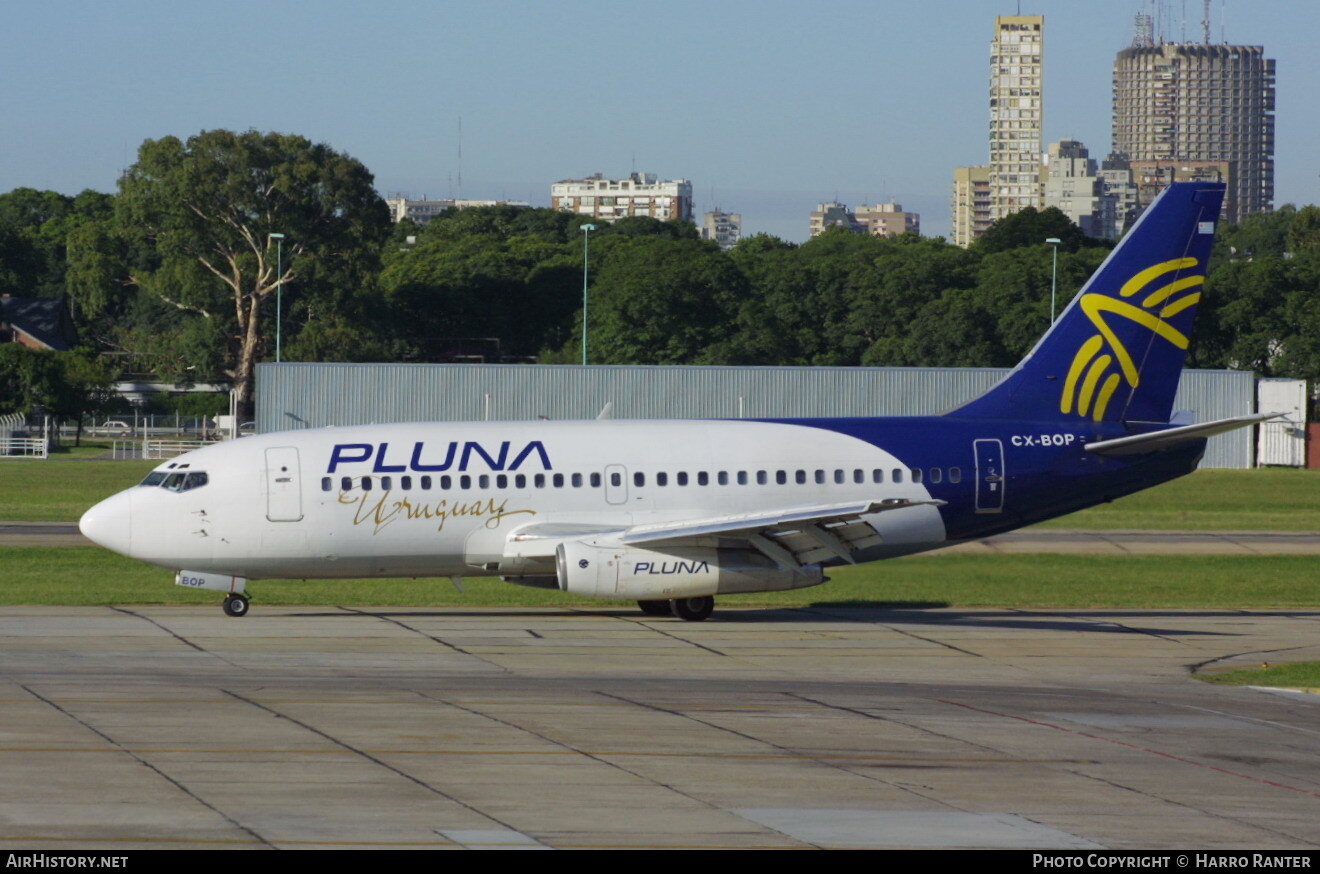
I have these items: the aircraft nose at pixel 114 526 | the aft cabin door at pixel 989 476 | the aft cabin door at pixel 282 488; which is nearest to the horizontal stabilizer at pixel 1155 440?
the aft cabin door at pixel 989 476

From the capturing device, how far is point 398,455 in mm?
32000

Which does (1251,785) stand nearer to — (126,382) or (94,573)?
(94,573)

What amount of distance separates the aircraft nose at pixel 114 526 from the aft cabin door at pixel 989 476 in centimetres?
1635

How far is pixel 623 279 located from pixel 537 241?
39.8 metres

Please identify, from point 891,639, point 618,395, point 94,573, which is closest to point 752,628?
point 891,639

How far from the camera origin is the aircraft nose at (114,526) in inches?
1220

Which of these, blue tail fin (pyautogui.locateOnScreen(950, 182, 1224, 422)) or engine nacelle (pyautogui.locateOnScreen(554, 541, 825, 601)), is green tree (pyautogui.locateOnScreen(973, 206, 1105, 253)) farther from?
engine nacelle (pyautogui.locateOnScreen(554, 541, 825, 601))

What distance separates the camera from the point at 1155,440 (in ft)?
110

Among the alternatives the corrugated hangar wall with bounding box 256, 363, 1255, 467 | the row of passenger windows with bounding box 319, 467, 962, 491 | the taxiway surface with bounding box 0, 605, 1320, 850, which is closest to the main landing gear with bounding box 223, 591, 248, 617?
the taxiway surface with bounding box 0, 605, 1320, 850

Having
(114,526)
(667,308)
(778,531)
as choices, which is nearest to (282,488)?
(114,526)

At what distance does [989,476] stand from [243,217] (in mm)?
98672

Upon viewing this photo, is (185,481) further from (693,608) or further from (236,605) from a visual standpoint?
(693,608)

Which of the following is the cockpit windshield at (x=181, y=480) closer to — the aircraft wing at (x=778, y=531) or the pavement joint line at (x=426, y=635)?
the pavement joint line at (x=426, y=635)

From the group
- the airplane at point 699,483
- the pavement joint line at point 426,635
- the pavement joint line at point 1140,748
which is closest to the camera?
the pavement joint line at point 1140,748
